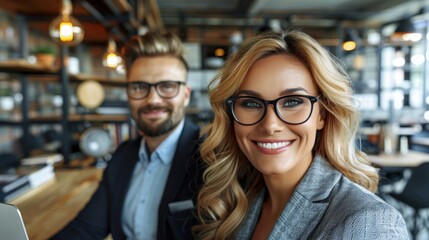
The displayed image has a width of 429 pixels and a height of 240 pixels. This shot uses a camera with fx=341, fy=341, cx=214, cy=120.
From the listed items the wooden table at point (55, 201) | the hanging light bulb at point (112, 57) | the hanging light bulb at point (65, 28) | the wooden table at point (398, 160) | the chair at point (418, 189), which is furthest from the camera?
the hanging light bulb at point (112, 57)

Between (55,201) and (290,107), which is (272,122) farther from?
(55,201)

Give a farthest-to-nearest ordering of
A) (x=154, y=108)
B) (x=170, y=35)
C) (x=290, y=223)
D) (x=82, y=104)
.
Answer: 1. (x=82, y=104)
2. (x=170, y=35)
3. (x=154, y=108)
4. (x=290, y=223)

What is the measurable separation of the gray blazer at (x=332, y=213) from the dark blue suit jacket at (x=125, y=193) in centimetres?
29

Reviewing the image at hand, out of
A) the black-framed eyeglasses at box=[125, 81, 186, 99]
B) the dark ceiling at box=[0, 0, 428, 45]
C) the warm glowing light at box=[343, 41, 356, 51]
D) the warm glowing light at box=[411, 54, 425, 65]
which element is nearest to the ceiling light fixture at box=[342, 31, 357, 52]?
the warm glowing light at box=[343, 41, 356, 51]

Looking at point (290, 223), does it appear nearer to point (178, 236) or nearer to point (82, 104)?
point (178, 236)

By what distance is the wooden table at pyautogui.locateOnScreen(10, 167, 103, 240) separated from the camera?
1.60 meters

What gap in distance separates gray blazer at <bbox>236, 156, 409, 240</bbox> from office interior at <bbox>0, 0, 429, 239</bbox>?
392 mm

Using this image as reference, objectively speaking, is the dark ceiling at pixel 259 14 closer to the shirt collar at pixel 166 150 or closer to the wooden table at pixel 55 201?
the wooden table at pixel 55 201

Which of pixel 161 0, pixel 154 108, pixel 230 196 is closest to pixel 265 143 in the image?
pixel 230 196

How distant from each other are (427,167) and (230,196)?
2.36 metres

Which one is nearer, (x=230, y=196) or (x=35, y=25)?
(x=230, y=196)

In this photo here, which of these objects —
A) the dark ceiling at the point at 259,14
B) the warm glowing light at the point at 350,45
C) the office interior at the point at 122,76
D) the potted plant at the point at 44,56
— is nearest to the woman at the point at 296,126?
the office interior at the point at 122,76

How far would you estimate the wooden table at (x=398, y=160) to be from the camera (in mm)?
3193

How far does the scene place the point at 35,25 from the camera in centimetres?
418
